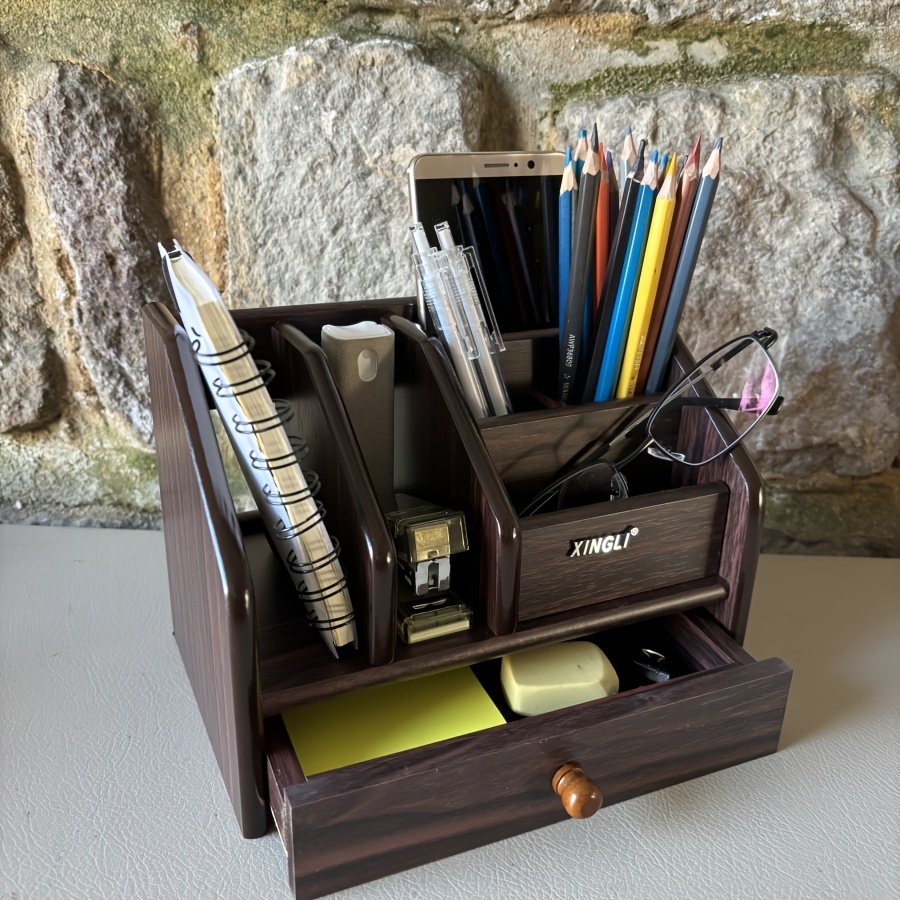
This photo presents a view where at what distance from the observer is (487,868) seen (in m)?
0.47

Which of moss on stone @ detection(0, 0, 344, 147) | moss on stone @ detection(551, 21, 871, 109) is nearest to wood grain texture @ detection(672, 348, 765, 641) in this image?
moss on stone @ detection(551, 21, 871, 109)

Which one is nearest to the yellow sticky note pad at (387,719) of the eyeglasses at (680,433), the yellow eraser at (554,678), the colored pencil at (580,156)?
the yellow eraser at (554,678)

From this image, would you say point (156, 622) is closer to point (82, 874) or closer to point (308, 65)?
point (82, 874)

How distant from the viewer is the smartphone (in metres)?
0.60

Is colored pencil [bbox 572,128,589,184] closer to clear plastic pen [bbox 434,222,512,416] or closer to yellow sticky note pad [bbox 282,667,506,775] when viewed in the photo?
clear plastic pen [bbox 434,222,512,416]

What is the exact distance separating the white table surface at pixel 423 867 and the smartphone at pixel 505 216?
0.33 meters

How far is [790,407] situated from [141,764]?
63 centimetres

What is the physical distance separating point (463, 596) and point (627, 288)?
0.78 feet

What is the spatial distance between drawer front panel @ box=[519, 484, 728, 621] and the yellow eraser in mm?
42

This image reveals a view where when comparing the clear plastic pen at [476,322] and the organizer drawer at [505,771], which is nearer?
the organizer drawer at [505,771]

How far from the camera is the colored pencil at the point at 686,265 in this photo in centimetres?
55

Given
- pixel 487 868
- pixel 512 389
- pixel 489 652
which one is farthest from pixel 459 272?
pixel 487 868

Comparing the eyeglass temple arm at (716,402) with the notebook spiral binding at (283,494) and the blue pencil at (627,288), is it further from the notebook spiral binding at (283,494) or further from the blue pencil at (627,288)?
the notebook spiral binding at (283,494)

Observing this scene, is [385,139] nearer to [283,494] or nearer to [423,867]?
[283,494]
